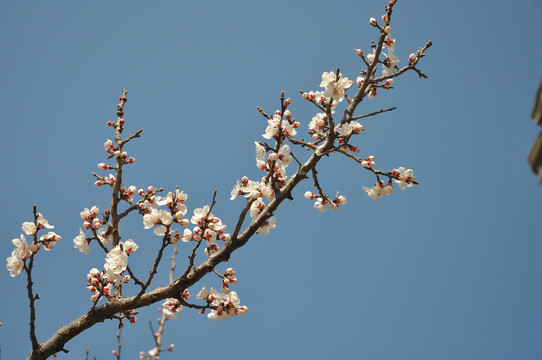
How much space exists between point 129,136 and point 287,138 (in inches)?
71.1

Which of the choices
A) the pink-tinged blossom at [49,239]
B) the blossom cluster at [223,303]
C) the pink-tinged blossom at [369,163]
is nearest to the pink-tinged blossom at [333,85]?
the pink-tinged blossom at [369,163]

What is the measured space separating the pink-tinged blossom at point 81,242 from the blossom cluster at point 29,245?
19cm

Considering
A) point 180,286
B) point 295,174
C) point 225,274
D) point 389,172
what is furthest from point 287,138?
point 180,286

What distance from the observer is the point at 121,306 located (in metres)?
3.44

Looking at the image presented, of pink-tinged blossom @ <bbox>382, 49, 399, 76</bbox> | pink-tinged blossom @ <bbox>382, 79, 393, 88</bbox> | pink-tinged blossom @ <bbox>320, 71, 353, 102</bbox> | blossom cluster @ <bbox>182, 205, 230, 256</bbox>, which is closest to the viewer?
blossom cluster @ <bbox>182, 205, 230, 256</bbox>

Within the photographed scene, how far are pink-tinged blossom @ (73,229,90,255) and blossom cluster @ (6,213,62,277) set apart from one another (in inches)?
7.4

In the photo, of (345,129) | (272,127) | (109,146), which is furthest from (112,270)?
(345,129)

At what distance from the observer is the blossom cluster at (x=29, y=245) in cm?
342

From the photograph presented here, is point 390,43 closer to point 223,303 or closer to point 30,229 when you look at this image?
point 223,303

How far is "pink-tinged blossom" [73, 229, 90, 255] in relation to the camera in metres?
3.84

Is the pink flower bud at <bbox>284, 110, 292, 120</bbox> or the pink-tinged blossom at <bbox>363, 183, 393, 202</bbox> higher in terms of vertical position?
the pink flower bud at <bbox>284, 110, 292, 120</bbox>

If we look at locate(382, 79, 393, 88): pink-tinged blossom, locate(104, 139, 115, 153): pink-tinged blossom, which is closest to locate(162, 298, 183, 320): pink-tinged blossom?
locate(104, 139, 115, 153): pink-tinged blossom

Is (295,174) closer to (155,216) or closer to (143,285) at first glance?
(155,216)

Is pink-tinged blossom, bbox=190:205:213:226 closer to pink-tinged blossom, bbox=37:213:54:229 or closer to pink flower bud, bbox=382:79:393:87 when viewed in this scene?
pink-tinged blossom, bbox=37:213:54:229
